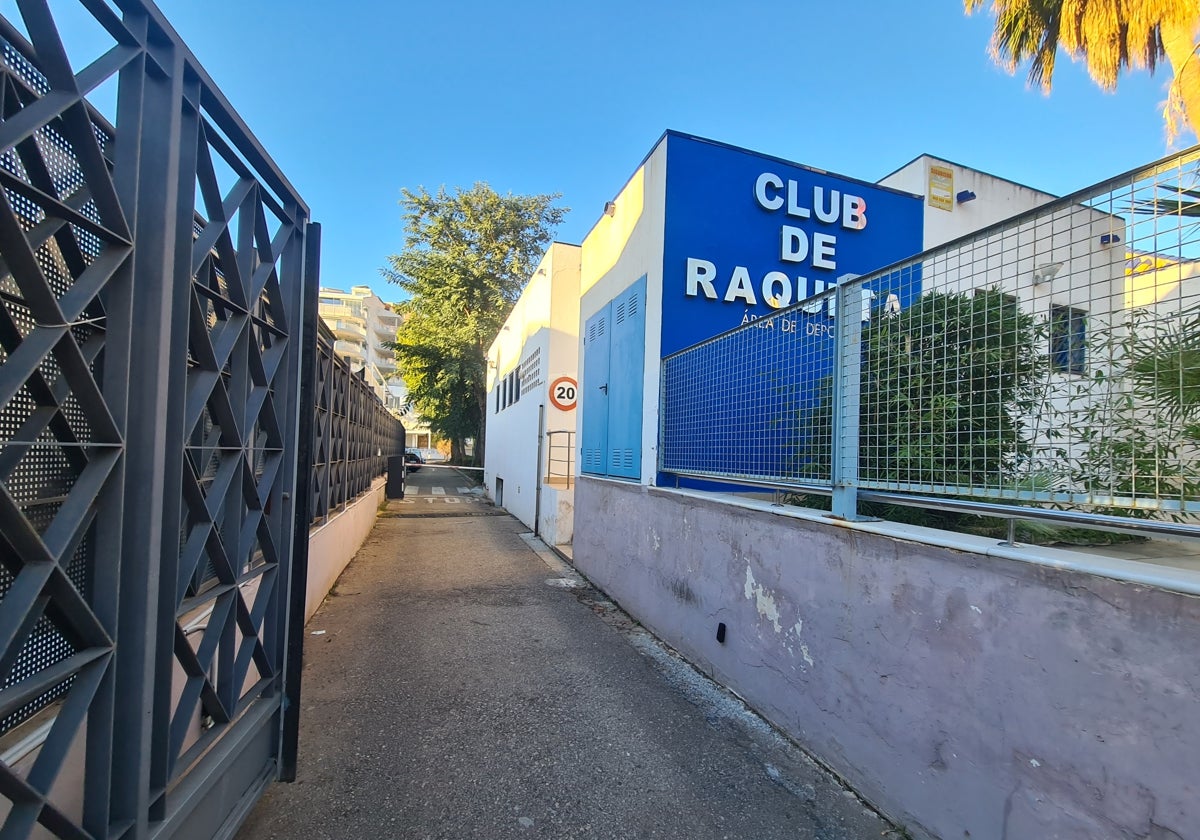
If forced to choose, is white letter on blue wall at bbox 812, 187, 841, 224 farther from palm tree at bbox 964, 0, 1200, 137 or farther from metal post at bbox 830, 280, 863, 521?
palm tree at bbox 964, 0, 1200, 137

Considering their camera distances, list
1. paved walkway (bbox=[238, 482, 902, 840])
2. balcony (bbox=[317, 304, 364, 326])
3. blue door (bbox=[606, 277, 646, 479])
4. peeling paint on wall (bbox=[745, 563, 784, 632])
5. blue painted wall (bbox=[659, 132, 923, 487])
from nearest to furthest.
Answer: paved walkway (bbox=[238, 482, 902, 840]) < peeling paint on wall (bbox=[745, 563, 784, 632]) < blue painted wall (bbox=[659, 132, 923, 487]) < blue door (bbox=[606, 277, 646, 479]) < balcony (bbox=[317, 304, 364, 326])

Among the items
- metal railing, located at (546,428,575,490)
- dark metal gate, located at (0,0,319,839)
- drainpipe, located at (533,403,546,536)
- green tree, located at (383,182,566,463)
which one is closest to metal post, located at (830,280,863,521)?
dark metal gate, located at (0,0,319,839)

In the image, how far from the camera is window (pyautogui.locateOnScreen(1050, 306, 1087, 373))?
2189 millimetres

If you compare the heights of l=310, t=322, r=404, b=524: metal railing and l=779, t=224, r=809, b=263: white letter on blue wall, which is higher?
l=779, t=224, r=809, b=263: white letter on blue wall

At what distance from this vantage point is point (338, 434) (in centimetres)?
744

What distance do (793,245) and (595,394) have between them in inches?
119

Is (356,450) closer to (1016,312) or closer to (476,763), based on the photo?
(476,763)

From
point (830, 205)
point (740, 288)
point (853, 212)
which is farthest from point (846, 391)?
point (853, 212)

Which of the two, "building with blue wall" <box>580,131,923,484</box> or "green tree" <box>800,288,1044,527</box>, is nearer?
"green tree" <box>800,288,1044,527</box>

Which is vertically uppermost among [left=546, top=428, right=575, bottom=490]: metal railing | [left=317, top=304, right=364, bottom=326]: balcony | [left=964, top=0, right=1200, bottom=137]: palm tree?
[left=317, top=304, right=364, bottom=326]: balcony

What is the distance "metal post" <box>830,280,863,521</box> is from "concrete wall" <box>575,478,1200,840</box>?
0.22m

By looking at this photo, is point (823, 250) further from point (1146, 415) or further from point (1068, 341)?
point (1146, 415)

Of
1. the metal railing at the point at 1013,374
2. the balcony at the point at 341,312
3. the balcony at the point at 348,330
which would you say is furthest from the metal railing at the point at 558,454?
the balcony at the point at 341,312

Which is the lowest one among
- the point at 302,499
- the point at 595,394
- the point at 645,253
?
the point at 302,499
